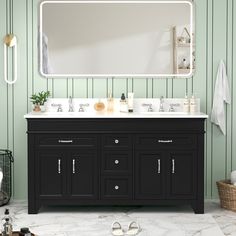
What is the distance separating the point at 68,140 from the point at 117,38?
3.69 ft

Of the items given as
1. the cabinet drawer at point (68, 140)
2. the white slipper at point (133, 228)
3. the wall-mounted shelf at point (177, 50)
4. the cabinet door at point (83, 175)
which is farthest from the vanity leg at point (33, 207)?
the wall-mounted shelf at point (177, 50)

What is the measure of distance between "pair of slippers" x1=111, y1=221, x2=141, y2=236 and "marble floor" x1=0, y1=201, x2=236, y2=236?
5cm

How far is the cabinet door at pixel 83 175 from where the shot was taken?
5.54 m

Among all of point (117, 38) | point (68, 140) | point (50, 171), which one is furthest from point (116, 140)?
point (117, 38)

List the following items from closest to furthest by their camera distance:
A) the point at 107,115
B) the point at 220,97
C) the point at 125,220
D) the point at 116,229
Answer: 1. the point at 116,229
2. the point at 125,220
3. the point at 107,115
4. the point at 220,97

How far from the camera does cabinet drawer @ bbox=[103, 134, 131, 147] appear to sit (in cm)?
554

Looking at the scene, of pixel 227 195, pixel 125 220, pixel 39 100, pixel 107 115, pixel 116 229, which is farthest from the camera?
pixel 39 100

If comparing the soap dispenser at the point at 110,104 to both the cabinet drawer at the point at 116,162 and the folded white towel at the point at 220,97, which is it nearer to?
the cabinet drawer at the point at 116,162

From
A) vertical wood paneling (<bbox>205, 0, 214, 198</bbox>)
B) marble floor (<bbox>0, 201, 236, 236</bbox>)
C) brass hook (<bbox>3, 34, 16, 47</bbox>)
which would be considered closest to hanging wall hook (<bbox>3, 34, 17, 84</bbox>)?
brass hook (<bbox>3, 34, 16, 47</bbox>)

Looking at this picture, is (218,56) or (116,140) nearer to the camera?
(116,140)

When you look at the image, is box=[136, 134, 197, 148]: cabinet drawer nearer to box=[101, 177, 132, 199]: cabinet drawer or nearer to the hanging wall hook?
box=[101, 177, 132, 199]: cabinet drawer

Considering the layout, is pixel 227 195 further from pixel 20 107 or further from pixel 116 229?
pixel 20 107

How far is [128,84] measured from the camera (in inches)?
238

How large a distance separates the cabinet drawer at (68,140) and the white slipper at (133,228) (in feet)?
2.95
